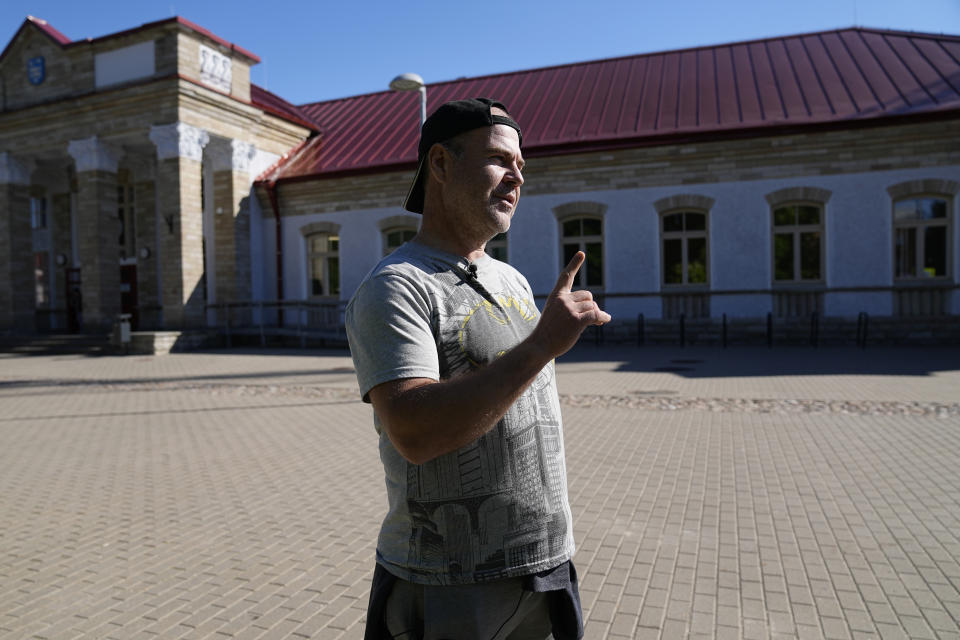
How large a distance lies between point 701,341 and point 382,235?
34.1 feet

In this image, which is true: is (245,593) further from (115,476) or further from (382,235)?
(382,235)

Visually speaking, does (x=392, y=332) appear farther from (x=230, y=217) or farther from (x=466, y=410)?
(x=230, y=217)

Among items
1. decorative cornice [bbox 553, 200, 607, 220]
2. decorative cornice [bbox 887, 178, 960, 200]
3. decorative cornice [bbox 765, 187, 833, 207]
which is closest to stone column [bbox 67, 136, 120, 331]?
decorative cornice [bbox 553, 200, 607, 220]

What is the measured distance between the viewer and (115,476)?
6074 mm

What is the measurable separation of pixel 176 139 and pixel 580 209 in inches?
465

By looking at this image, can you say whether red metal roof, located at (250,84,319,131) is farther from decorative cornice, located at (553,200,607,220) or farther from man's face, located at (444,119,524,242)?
man's face, located at (444,119,524,242)

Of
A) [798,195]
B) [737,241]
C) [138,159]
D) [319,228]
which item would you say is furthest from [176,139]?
[798,195]

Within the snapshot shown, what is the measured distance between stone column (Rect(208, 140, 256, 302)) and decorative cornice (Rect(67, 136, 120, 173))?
10.2 feet

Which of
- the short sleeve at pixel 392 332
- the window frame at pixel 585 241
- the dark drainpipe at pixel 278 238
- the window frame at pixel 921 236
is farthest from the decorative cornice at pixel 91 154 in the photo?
the short sleeve at pixel 392 332

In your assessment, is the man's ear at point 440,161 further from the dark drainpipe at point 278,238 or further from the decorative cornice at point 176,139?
the dark drainpipe at point 278,238

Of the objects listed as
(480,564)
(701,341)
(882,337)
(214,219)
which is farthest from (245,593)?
(214,219)

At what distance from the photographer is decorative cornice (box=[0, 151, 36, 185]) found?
23.0 metres

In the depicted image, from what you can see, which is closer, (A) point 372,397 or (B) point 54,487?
(A) point 372,397

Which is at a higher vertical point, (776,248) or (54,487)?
(776,248)
